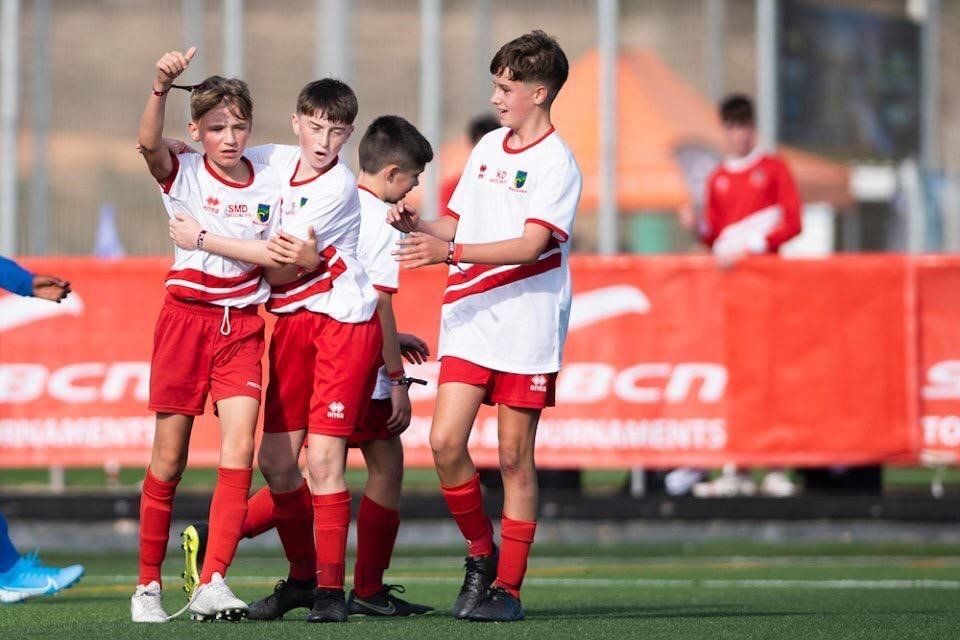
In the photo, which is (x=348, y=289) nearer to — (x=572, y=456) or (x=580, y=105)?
(x=572, y=456)

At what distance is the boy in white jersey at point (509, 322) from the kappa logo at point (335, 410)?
1.28 feet

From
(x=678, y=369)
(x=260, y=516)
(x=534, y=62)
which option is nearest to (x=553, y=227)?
(x=534, y=62)

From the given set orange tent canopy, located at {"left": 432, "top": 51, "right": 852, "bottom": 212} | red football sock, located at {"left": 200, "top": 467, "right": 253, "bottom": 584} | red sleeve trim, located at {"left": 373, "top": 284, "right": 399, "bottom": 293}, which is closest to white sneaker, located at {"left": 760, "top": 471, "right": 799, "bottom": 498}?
orange tent canopy, located at {"left": 432, "top": 51, "right": 852, "bottom": 212}

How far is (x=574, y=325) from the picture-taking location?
40.4 ft

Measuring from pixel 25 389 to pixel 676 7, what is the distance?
559 cm

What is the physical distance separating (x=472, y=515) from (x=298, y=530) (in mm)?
703

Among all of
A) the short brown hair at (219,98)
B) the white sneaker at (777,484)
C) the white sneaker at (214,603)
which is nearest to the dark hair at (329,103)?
the short brown hair at (219,98)

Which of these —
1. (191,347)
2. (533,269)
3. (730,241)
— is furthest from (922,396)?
(191,347)

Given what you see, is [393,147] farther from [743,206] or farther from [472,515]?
[743,206]

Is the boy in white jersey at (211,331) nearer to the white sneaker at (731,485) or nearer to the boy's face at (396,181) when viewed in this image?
the boy's face at (396,181)

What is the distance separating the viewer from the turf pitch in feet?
23.8

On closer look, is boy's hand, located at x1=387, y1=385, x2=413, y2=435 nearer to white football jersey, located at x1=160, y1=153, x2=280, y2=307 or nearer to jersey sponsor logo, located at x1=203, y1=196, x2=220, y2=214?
white football jersey, located at x1=160, y1=153, x2=280, y2=307

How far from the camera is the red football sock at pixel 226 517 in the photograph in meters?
7.47

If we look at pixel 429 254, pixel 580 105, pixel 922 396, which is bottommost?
pixel 922 396
